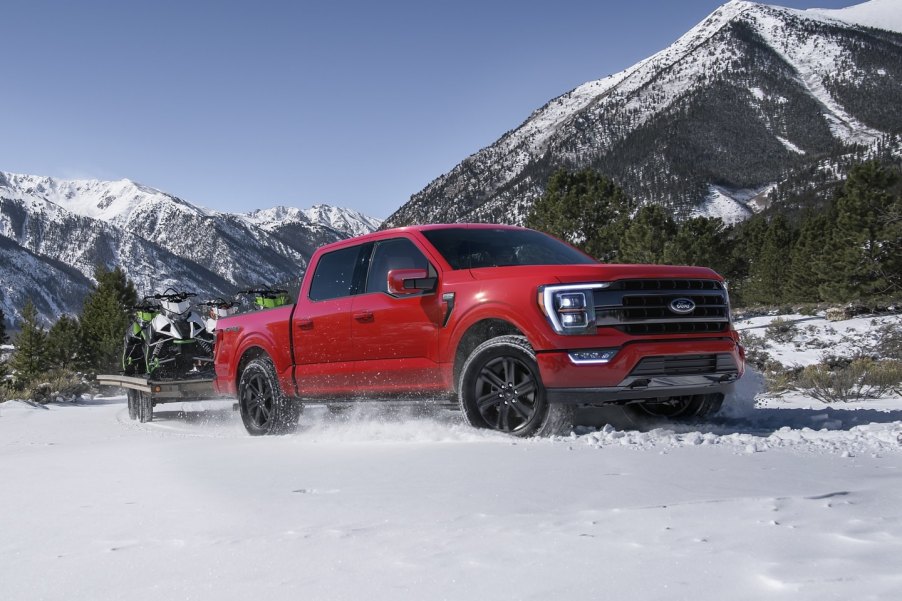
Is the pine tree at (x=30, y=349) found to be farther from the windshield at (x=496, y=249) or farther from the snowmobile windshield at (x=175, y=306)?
the windshield at (x=496, y=249)

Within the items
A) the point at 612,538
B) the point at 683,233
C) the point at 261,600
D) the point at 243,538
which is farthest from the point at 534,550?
the point at 683,233

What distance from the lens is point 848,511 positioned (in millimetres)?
2492

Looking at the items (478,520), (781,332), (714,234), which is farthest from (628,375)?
(714,234)

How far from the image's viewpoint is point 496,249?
20.1ft

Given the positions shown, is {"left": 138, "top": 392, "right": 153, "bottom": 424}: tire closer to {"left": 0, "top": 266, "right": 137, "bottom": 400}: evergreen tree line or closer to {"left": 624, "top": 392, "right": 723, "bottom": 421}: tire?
{"left": 624, "top": 392, "right": 723, "bottom": 421}: tire

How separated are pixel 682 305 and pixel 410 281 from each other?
1.93 meters

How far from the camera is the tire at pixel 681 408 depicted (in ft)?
18.7

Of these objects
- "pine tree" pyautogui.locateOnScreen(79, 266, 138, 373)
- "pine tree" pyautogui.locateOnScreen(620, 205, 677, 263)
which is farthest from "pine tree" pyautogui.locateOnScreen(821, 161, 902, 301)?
"pine tree" pyautogui.locateOnScreen(79, 266, 138, 373)

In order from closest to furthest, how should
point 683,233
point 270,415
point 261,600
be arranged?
point 261,600 → point 270,415 → point 683,233

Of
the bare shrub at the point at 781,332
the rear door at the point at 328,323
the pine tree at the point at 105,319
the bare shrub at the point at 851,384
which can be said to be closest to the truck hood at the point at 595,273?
the rear door at the point at 328,323

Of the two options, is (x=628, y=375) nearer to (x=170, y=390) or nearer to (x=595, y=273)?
(x=595, y=273)

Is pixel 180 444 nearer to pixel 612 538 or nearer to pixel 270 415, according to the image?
pixel 270 415

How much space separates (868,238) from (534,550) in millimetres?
40478

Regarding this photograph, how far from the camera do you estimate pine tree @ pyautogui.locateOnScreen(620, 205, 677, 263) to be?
36469 millimetres
